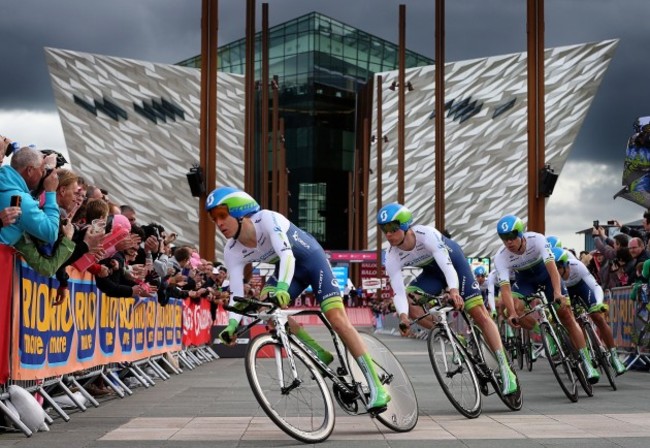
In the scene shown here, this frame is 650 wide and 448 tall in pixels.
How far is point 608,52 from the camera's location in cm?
9312

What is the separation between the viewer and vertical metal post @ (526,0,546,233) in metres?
28.2

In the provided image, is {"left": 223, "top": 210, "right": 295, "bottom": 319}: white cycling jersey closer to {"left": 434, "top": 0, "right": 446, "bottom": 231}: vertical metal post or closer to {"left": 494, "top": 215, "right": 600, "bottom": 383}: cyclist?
{"left": 494, "top": 215, "right": 600, "bottom": 383}: cyclist

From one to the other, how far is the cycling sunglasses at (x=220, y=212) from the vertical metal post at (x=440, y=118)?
29853 millimetres

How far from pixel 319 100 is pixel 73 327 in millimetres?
114137

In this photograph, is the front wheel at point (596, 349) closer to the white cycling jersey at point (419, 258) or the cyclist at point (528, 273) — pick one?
the cyclist at point (528, 273)

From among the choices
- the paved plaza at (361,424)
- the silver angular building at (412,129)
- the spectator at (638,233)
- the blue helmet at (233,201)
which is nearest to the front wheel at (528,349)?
the spectator at (638,233)

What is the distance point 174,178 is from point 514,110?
30501 millimetres

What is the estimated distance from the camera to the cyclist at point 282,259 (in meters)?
8.10

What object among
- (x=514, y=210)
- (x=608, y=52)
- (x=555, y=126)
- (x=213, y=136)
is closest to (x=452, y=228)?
(x=514, y=210)

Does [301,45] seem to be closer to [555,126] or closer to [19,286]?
[555,126]

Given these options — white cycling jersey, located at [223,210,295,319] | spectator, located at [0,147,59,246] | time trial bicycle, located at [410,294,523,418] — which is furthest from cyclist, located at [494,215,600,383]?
spectator, located at [0,147,59,246]

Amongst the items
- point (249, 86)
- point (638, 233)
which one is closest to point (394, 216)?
point (638, 233)

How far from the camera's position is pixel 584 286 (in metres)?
14.9

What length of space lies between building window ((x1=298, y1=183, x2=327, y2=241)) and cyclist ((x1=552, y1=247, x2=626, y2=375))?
365ft
